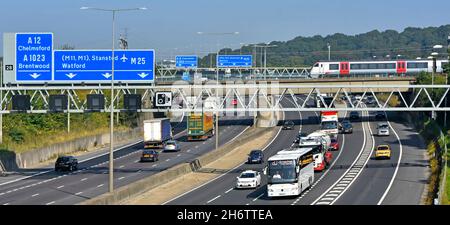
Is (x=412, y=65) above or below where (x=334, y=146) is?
above

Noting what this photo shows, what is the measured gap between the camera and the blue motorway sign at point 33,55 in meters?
55.3

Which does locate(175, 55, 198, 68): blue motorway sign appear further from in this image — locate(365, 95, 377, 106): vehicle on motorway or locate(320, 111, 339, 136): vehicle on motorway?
locate(365, 95, 377, 106): vehicle on motorway

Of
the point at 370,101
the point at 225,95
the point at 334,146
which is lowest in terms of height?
the point at 334,146

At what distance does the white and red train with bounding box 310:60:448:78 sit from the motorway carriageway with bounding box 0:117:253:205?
39.6 meters

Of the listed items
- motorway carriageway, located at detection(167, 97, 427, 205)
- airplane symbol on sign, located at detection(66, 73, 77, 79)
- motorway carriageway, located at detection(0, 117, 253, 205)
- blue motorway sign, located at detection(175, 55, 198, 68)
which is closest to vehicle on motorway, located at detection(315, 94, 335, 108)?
motorway carriageway, located at detection(167, 97, 427, 205)

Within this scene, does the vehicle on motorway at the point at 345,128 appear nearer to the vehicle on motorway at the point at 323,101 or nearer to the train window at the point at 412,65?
the vehicle on motorway at the point at 323,101

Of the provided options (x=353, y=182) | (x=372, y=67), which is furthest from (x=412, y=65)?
(x=353, y=182)

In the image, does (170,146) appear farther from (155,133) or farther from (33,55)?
(33,55)

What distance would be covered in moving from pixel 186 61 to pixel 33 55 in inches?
3050

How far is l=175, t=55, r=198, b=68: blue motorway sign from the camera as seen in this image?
13150 cm

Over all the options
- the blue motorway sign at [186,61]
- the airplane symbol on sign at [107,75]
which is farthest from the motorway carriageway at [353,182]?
the blue motorway sign at [186,61]

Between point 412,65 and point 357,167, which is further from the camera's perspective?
point 412,65

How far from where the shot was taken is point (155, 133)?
90688 mm

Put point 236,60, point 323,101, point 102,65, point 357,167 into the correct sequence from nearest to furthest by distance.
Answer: point 102,65 < point 323,101 < point 357,167 < point 236,60
